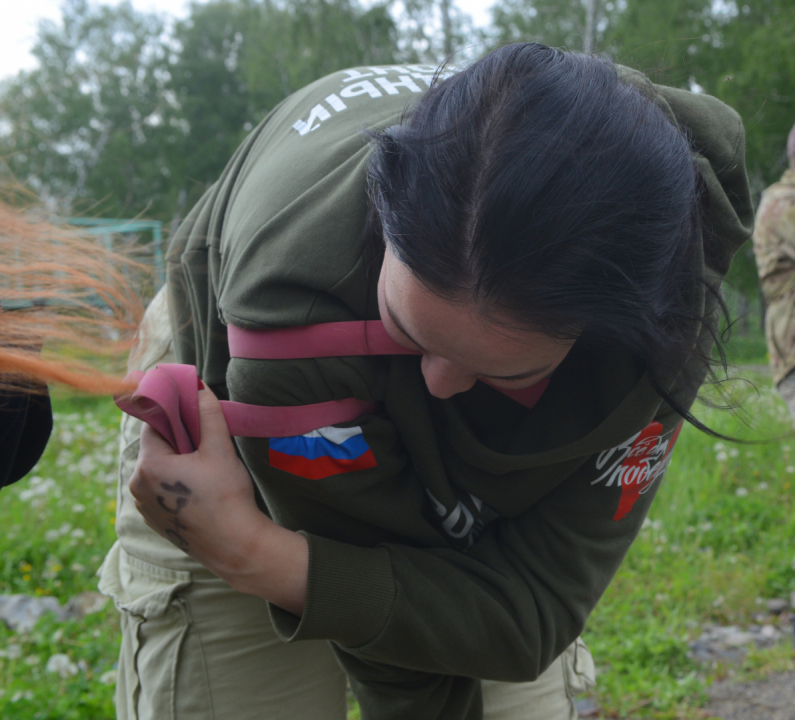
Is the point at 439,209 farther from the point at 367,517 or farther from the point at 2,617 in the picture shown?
the point at 2,617

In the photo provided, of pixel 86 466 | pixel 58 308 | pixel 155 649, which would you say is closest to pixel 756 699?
pixel 155 649

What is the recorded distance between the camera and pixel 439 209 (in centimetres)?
92

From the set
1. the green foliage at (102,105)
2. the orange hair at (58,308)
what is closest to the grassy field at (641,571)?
the orange hair at (58,308)

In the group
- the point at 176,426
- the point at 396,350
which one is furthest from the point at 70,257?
the point at 396,350

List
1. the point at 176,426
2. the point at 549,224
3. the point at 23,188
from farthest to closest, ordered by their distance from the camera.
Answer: the point at 23,188 < the point at 176,426 < the point at 549,224

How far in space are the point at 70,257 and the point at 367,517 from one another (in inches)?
28.6

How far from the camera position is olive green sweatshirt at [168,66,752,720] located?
1124 mm

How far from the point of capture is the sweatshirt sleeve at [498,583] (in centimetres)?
128

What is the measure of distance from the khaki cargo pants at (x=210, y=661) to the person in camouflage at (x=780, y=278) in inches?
91.6

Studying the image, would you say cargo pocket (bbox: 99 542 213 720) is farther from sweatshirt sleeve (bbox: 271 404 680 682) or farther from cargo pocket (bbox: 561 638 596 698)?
cargo pocket (bbox: 561 638 596 698)

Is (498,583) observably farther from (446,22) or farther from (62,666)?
(446,22)

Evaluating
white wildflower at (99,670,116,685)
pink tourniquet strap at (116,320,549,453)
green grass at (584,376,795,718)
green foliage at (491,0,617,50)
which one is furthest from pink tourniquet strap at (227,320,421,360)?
green foliage at (491,0,617,50)

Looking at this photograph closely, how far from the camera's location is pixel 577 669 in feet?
5.71

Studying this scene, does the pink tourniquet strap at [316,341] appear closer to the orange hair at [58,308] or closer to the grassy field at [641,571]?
the orange hair at [58,308]
